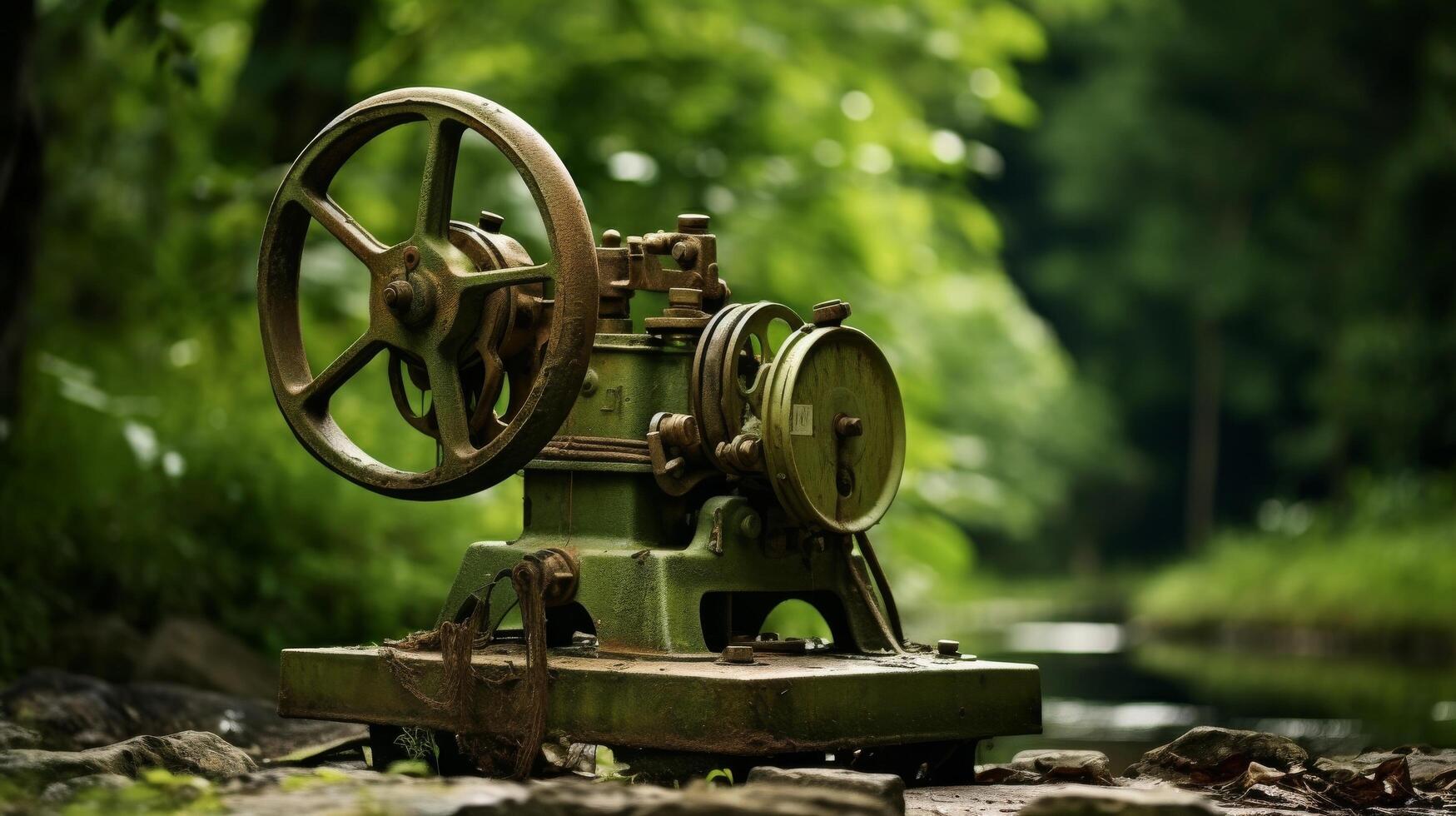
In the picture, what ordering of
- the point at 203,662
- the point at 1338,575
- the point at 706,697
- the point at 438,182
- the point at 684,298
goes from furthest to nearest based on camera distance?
the point at 1338,575 < the point at 203,662 < the point at 684,298 < the point at 438,182 < the point at 706,697

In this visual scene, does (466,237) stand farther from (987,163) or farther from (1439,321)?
(1439,321)

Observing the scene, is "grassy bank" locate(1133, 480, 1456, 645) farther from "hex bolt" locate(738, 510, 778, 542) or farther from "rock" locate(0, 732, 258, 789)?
"rock" locate(0, 732, 258, 789)

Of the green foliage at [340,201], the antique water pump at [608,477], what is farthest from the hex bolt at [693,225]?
the green foliage at [340,201]

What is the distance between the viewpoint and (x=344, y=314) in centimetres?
1058

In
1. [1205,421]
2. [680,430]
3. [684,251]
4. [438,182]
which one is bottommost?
[680,430]

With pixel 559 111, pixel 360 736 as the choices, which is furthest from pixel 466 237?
pixel 559 111

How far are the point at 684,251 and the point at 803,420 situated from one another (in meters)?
0.66

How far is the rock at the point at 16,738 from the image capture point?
20.2 feet

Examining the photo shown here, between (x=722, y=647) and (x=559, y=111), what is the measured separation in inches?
240

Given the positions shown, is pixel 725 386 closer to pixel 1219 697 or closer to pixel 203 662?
pixel 203 662

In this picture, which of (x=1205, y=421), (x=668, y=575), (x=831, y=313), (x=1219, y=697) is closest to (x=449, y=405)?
(x=668, y=575)

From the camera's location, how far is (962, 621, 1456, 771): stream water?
35.9ft

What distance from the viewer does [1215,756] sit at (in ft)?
20.1

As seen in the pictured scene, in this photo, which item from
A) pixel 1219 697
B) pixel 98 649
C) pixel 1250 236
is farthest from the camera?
pixel 1250 236
